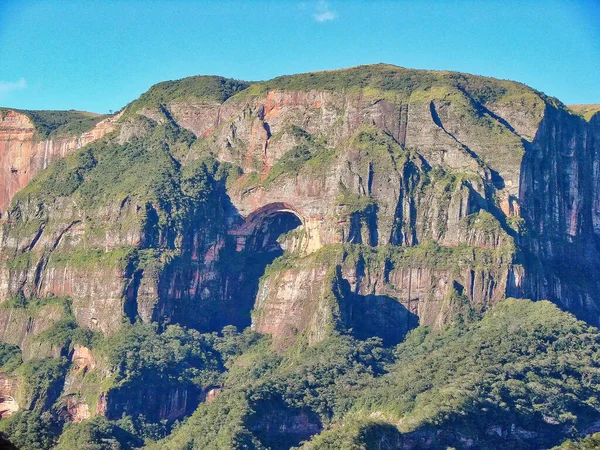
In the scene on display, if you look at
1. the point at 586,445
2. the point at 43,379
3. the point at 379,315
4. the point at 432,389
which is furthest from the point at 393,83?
the point at 586,445

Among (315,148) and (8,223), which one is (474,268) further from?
(8,223)

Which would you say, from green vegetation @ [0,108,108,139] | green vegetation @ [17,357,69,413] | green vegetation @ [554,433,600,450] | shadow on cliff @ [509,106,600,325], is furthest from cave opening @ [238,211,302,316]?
green vegetation @ [554,433,600,450]

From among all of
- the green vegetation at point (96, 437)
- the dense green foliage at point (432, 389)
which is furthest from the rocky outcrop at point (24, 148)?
the green vegetation at point (96, 437)

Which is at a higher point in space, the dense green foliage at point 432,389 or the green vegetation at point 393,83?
the green vegetation at point 393,83

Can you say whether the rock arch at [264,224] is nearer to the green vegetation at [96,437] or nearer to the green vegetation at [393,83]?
the green vegetation at [393,83]

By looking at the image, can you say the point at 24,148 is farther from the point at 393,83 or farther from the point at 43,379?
the point at 393,83

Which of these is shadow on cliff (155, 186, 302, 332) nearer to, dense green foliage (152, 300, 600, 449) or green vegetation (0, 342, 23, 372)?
dense green foliage (152, 300, 600, 449)
